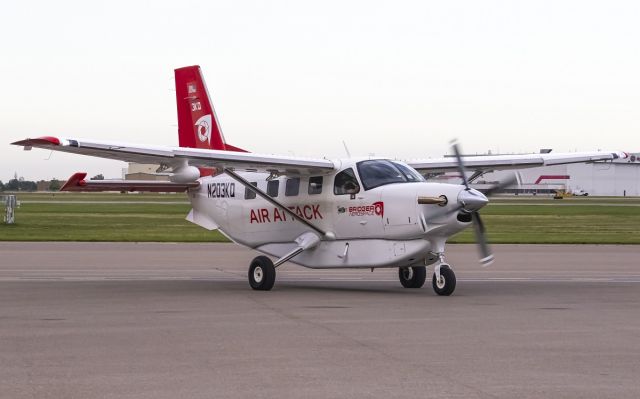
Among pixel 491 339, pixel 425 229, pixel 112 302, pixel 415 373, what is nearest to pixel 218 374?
pixel 415 373

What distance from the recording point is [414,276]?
19.6 metres

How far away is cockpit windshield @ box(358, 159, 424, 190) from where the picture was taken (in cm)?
1891

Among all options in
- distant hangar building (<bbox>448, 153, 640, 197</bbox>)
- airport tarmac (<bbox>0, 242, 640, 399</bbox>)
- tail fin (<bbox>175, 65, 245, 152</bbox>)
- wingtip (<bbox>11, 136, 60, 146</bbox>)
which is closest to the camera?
airport tarmac (<bbox>0, 242, 640, 399</bbox>)

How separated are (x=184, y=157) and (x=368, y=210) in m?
3.58

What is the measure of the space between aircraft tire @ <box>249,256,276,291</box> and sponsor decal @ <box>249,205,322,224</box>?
4.46 ft

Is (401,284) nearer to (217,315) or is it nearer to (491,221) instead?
(217,315)

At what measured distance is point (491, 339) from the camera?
11734 mm

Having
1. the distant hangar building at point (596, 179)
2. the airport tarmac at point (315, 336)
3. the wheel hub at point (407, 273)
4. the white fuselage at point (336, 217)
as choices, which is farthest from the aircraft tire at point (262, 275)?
the distant hangar building at point (596, 179)

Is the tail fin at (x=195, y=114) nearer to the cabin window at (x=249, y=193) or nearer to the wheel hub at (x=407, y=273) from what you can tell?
the cabin window at (x=249, y=193)

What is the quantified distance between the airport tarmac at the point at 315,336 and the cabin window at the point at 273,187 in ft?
6.31

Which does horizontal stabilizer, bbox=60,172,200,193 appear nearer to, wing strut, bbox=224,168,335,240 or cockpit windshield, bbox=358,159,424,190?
wing strut, bbox=224,168,335,240

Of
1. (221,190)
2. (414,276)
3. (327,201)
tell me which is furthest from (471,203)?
(221,190)

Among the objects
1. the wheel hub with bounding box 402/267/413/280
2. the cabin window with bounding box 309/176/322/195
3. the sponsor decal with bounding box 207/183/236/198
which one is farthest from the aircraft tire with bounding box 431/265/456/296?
the sponsor decal with bounding box 207/183/236/198

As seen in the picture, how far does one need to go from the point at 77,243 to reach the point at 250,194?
1589 cm
